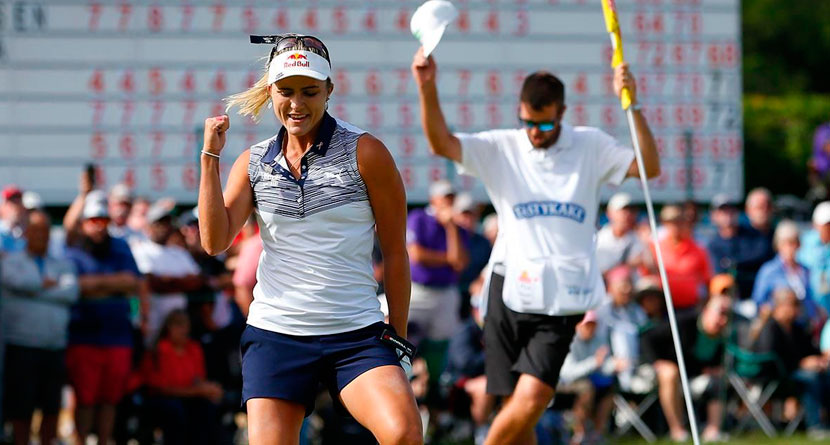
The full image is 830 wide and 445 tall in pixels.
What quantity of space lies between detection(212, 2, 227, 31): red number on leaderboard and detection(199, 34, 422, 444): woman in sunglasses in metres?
7.93

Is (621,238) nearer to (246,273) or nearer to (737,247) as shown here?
(737,247)

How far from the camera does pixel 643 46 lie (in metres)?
14.1

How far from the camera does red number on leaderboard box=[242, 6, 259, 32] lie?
43.5ft

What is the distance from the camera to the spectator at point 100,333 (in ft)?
32.8

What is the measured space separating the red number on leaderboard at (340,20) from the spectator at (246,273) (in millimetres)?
3684

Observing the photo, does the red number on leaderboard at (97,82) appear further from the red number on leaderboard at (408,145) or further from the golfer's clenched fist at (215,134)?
the golfer's clenched fist at (215,134)

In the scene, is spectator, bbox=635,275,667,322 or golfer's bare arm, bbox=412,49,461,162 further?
spectator, bbox=635,275,667,322

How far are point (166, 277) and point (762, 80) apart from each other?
2908cm

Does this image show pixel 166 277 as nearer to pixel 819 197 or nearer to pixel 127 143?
pixel 127 143

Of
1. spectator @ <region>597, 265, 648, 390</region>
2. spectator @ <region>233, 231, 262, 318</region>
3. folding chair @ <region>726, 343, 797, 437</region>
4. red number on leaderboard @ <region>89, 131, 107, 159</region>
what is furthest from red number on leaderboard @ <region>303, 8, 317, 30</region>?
folding chair @ <region>726, 343, 797, 437</region>

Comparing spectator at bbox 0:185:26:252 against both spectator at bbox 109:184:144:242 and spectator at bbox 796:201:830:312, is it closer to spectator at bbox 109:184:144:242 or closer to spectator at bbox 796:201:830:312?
spectator at bbox 109:184:144:242

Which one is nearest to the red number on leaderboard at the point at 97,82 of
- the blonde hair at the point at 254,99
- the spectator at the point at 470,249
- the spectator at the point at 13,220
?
the spectator at the point at 13,220

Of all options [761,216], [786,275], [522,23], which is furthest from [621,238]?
[522,23]

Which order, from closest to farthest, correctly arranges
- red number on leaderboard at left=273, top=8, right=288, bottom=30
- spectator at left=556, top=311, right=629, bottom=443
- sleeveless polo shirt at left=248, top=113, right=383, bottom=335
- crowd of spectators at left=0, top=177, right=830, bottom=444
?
1. sleeveless polo shirt at left=248, top=113, right=383, bottom=335
2. crowd of spectators at left=0, top=177, right=830, bottom=444
3. spectator at left=556, top=311, right=629, bottom=443
4. red number on leaderboard at left=273, top=8, right=288, bottom=30
